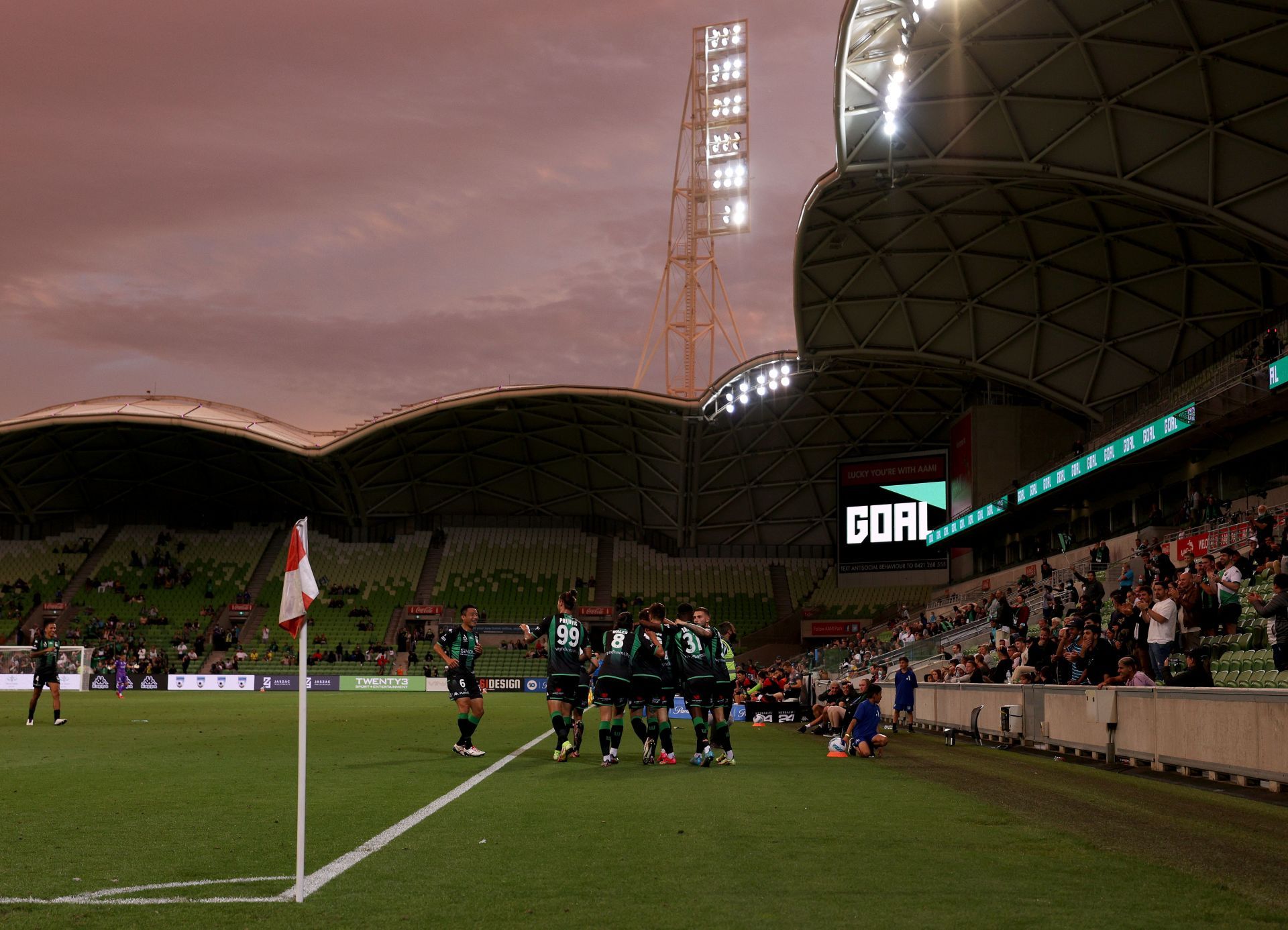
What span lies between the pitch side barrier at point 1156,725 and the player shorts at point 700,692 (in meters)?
5.40

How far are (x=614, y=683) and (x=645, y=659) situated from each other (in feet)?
1.63

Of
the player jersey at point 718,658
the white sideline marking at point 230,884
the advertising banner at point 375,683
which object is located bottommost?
the advertising banner at point 375,683

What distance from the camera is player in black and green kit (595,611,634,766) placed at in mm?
14375

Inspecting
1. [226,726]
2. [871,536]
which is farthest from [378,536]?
[226,726]

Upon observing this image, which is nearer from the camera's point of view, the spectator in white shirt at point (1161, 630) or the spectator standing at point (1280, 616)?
the spectator standing at point (1280, 616)

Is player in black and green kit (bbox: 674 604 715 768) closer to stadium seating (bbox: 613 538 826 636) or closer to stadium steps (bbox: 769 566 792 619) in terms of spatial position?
stadium seating (bbox: 613 538 826 636)

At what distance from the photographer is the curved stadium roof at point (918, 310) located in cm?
2897

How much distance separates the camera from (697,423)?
192 ft

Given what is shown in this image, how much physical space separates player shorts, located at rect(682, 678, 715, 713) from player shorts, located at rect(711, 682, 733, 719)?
0.05m

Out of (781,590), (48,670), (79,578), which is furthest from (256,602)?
(48,670)

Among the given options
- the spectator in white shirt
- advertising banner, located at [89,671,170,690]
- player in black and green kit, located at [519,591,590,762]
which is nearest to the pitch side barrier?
the spectator in white shirt

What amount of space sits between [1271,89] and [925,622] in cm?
2450

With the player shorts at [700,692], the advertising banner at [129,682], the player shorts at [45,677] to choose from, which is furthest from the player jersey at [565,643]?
the advertising banner at [129,682]

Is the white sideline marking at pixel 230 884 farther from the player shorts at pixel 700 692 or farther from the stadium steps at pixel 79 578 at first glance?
the stadium steps at pixel 79 578
